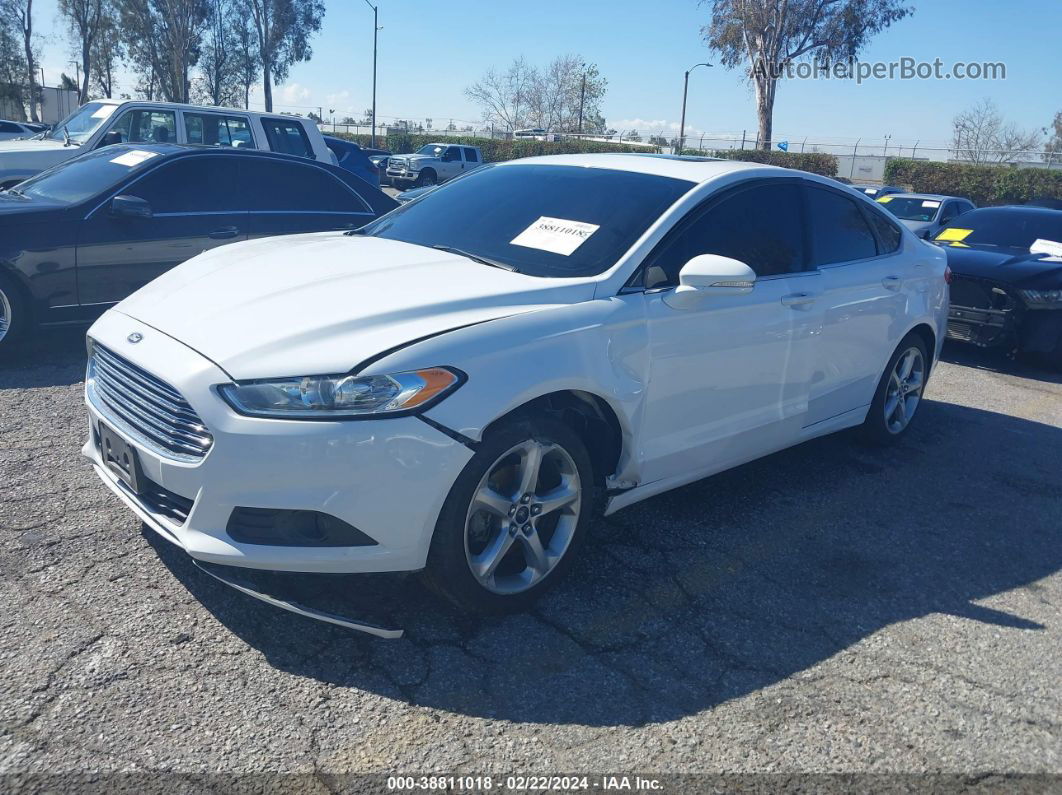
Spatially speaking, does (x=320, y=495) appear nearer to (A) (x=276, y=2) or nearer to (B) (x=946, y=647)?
→ (B) (x=946, y=647)

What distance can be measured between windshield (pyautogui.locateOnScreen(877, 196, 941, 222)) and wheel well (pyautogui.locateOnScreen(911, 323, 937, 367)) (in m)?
9.16

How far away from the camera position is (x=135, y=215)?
246 inches

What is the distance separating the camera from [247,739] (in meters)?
2.44

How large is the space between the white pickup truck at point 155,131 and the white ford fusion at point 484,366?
757cm

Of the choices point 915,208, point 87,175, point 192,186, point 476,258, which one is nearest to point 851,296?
point 476,258

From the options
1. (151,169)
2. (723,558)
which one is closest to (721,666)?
(723,558)

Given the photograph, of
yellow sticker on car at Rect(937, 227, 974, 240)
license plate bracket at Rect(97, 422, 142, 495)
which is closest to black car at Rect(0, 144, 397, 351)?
license plate bracket at Rect(97, 422, 142, 495)

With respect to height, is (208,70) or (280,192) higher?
(208,70)

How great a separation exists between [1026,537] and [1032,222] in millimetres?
6105

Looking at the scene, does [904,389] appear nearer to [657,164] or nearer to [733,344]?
A: [733,344]

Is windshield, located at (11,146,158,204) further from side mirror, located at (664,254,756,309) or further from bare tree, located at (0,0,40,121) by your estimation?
bare tree, located at (0,0,40,121)

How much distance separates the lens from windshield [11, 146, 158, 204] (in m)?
6.44

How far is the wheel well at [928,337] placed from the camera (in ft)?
17.7

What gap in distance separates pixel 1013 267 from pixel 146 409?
300 inches
